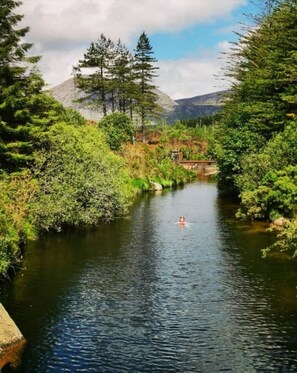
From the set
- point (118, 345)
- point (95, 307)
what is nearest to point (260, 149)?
point (95, 307)

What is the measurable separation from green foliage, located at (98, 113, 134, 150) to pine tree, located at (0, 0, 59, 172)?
118ft

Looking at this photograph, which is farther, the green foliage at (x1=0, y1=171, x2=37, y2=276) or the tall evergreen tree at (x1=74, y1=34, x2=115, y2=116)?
the tall evergreen tree at (x1=74, y1=34, x2=115, y2=116)

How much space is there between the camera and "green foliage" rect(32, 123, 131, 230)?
42894 mm

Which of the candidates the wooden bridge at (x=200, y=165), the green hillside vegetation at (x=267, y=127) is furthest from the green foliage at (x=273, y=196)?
the wooden bridge at (x=200, y=165)

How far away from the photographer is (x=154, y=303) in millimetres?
27141

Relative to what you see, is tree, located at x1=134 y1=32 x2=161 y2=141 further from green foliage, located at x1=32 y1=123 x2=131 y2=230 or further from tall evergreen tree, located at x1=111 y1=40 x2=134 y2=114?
green foliage, located at x1=32 y1=123 x2=131 y2=230

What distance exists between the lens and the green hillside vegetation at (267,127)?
4838 cm

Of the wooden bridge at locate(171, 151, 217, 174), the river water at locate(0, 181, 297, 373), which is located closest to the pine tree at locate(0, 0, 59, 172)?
the river water at locate(0, 181, 297, 373)

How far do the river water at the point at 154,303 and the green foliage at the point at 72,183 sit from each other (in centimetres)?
215

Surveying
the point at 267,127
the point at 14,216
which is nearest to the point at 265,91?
the point at 267,127

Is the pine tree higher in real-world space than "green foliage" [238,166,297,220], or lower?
higher

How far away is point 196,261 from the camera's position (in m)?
35.5

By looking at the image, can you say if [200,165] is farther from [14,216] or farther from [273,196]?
[14,216]

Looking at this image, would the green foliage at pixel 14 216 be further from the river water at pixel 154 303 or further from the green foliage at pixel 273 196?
the green foliage at pixel 273 196
